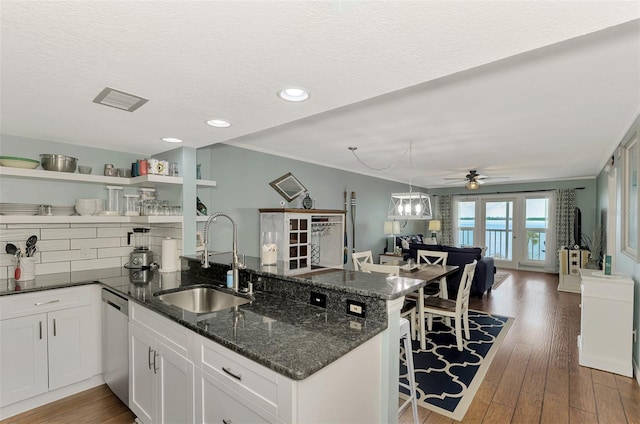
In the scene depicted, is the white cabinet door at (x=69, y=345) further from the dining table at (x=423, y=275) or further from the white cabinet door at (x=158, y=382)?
the dining table at (x=423, y=275)

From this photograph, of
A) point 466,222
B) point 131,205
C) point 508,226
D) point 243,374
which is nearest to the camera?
point 243,374

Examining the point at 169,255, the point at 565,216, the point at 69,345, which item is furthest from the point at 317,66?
the point at 565,216

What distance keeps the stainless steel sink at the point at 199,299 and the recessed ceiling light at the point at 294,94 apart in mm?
1476

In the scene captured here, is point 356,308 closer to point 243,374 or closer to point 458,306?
point 243,374

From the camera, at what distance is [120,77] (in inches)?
60.5

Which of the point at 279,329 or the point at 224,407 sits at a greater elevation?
the point at 279,329

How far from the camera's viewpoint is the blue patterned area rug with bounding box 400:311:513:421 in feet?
7.68

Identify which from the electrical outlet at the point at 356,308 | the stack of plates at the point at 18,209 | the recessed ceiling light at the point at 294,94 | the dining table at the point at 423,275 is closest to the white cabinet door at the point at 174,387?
the electrical outlet at the point at 356,308

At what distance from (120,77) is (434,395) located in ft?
9.77

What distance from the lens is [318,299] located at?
6.04ft

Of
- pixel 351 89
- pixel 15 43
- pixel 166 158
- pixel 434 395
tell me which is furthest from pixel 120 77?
pixel 434 395

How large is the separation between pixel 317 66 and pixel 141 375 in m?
2.22

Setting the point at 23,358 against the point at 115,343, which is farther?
the point at 115,343

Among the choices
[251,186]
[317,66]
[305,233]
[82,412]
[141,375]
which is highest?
[317,66]
